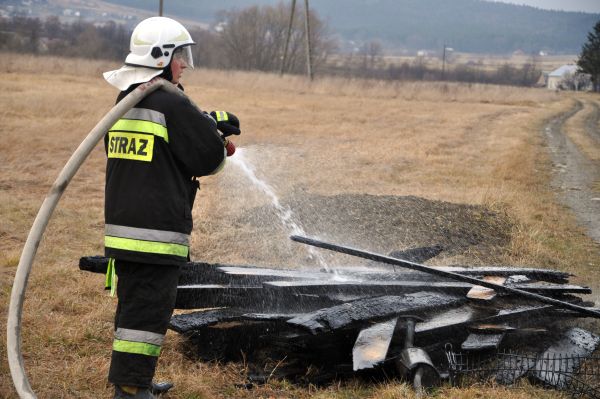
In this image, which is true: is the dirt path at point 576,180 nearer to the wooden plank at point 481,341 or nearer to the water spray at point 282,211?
the water spray at point 282,211

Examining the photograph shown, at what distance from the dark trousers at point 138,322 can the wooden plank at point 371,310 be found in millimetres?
948

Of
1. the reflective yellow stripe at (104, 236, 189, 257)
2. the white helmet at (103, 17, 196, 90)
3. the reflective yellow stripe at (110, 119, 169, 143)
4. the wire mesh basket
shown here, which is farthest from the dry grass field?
the white helmet at (103, 17, 196, 90)

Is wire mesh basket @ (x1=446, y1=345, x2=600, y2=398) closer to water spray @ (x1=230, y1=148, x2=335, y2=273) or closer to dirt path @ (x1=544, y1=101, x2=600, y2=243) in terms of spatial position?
water spray @ (x1=230, y1=148, x2=335, y2=273)

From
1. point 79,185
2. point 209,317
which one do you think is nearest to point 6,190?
point 79,185

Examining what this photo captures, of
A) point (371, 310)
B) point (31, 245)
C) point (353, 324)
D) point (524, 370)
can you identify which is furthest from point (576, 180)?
point (31, 245)

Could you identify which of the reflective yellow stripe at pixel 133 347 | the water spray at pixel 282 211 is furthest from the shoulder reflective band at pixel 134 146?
the water spray at pixel 282 211

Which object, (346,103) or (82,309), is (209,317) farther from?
(346,103)

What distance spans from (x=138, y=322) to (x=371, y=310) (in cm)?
160

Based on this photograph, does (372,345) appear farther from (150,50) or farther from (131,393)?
(150,50)

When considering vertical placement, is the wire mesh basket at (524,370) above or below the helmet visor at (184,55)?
below

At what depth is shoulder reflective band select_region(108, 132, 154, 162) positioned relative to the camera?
3402 millimetres

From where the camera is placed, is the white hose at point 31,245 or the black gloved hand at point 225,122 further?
the black gloved hand at point 225,122

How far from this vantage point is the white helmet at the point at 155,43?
11.4 ft

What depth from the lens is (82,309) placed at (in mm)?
5367
